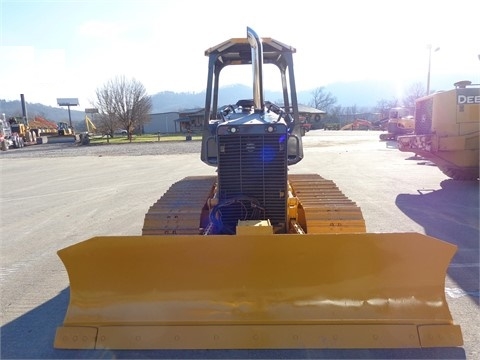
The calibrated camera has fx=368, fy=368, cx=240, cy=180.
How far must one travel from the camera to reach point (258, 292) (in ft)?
10.2

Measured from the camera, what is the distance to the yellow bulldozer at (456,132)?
9664 mm

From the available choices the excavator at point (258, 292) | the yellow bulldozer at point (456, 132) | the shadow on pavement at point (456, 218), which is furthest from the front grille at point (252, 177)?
the yellow bulldozer at point (456, 132)

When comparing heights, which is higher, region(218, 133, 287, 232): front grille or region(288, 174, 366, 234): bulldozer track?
region(218, 133, 287, 232): front grille

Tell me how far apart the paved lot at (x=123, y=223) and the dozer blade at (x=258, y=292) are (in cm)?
16

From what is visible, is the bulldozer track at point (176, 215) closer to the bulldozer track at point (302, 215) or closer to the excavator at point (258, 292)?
the bulldozer track at point (302, 215)

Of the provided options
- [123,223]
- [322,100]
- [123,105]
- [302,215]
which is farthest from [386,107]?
[302,215]

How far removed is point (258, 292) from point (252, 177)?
1.39m

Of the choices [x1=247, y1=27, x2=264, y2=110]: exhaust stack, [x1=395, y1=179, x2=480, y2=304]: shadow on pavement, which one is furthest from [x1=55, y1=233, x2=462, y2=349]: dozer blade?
[x1=247, y1=27, x2=264, y2=110]: exhaust stack

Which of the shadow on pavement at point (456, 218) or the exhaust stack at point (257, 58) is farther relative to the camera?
the shadow on pavement at point (456, 218)

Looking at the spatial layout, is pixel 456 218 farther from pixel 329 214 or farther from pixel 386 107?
pixel 386 107

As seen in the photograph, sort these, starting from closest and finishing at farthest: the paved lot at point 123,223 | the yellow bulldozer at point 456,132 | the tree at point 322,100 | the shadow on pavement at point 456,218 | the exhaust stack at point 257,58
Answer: the paved lot at point 123,223 → the exhaust stack at point 257,58 → the shadow on pavement at point 456,218 → the yellow bulldozer at point 456,132 → the tree at point 322,100

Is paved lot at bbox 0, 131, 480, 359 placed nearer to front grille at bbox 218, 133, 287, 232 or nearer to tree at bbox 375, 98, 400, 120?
front grille at bbox 218, 133, 287, 232

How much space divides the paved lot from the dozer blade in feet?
0.51

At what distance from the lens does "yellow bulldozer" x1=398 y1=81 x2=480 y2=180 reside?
9664 millimetres
